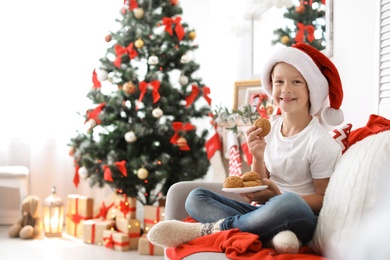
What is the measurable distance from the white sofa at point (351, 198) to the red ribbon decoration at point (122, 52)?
2269mm

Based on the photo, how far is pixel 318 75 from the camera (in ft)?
6.68

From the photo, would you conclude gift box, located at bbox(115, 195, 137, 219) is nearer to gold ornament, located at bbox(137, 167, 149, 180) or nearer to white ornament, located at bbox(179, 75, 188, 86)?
gold ornament, located at bbox(137, 167, 149, 180)

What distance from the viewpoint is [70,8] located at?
473 cm

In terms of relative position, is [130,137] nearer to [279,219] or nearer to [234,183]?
[234,183]

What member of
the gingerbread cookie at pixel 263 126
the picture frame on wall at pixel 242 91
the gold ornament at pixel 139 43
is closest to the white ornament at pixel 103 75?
the gold ornament at pixel 139 43

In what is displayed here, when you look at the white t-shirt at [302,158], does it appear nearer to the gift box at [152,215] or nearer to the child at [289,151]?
the child at [289,151]

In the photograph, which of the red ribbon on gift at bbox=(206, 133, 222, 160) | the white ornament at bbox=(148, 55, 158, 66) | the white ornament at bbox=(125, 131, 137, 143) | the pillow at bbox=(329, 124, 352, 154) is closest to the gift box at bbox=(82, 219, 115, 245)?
the white ornament at bbox=(125, 131, 137, 143)

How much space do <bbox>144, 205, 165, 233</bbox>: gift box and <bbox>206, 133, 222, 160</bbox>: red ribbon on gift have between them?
1.63ft

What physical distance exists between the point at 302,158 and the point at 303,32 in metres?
1.48

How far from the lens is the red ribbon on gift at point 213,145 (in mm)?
3770

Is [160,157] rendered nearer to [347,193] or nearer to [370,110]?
[370,110]

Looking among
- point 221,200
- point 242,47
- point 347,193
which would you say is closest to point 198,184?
point 221,200

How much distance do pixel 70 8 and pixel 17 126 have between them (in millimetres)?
1083

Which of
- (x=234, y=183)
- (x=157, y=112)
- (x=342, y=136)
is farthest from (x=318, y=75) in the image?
(x=157, y=112)
